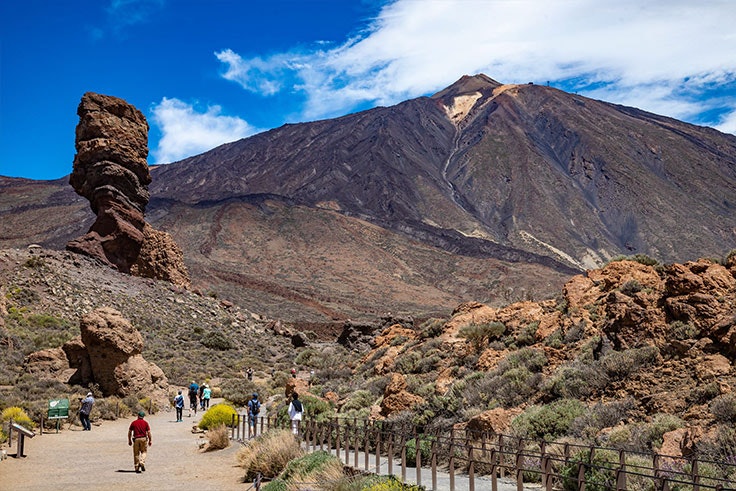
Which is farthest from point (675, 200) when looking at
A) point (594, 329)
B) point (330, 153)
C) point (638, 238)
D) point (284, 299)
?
point (594, 329)

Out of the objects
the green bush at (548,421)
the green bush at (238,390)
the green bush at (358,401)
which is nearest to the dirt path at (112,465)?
the green bush at (358,401)

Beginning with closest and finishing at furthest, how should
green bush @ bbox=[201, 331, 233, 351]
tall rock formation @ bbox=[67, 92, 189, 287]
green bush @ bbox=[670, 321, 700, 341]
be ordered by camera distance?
green bush @ bbox=[670, 321, 700, 341] < green bush @ bbox=[201, 331, 233, 351] < tall rock formation @ bbox=[67, 92, 189, 287]

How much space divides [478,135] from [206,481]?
539 feet

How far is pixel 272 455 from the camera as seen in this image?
11555 mm

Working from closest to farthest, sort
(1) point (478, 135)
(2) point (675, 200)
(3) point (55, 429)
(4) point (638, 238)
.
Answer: (3) point (55, 429)
(4) point (638, 238)
(2) point (675, 200)
(1) point (478, 135)

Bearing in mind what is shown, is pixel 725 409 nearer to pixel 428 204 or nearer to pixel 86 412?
pixel 86 412

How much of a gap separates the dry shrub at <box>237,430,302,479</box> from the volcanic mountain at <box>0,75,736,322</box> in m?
52.4

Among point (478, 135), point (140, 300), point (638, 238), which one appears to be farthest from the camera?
point (478, 135)

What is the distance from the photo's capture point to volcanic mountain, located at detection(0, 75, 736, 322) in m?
86.1

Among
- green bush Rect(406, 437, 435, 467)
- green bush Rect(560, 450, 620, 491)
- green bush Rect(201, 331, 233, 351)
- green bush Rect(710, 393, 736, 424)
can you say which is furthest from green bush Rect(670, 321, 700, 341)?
green bush Rect(201, 331, 233, 351)

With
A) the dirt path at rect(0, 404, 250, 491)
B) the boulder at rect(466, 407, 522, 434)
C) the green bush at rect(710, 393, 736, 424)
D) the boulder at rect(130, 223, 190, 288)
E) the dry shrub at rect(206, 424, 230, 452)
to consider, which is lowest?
the dirt path at rect(0, 404, 250, 491)

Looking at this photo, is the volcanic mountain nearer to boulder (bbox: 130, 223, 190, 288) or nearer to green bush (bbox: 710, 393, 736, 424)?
boulder (bbox: 130, 223, 190, 288)

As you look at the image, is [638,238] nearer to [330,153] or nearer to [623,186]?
[623,186]

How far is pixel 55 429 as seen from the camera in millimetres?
17219
